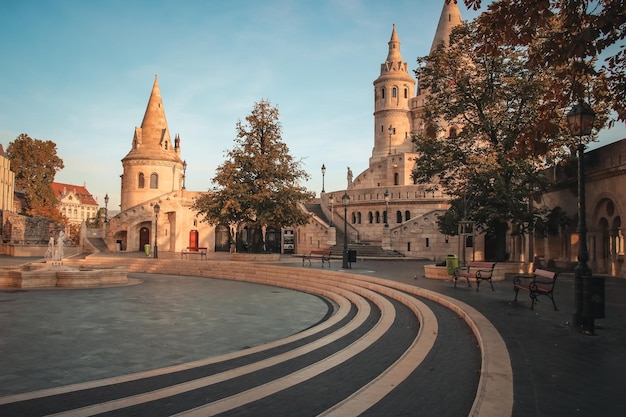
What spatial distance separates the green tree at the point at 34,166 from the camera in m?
54.5

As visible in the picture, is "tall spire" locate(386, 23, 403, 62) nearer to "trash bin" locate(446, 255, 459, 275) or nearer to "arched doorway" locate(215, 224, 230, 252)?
"arched doorway" locate(215, 224, 230, 252)

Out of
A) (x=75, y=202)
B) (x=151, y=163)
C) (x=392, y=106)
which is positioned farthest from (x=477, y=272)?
(x=75, y=202)

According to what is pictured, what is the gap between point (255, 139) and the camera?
2948cm

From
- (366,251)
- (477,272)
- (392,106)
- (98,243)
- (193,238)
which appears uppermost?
(392,106)

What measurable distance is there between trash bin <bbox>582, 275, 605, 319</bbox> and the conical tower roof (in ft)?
150

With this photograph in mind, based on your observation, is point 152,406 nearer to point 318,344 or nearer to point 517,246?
point 318,344

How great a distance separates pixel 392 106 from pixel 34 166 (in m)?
45.0

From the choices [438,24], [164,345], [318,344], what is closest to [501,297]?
[318,344]

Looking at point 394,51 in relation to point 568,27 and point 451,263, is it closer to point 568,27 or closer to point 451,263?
point 451,263

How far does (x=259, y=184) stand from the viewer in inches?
1102

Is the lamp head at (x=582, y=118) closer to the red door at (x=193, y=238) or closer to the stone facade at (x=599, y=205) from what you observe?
the stone facade at (x=599, y=205)

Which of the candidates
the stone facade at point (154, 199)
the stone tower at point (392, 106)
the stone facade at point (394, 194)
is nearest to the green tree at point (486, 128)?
the stone facade at point (394, 194)

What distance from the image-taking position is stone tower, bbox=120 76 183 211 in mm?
48188

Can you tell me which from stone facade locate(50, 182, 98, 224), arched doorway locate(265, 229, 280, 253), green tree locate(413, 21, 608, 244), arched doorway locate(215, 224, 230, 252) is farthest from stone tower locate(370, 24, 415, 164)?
stone facade locate(50, 182, 98, 224)
